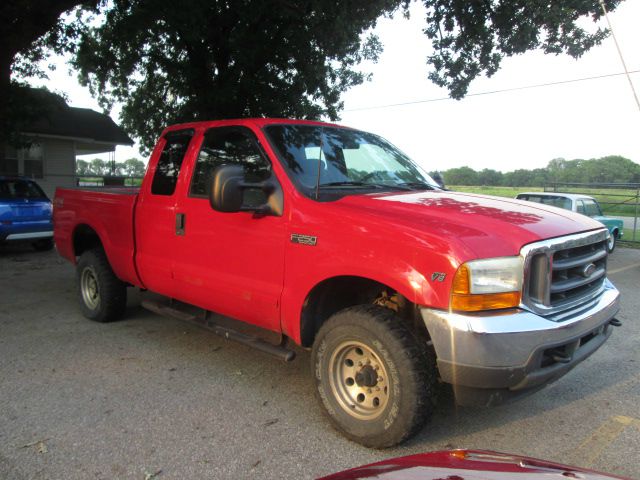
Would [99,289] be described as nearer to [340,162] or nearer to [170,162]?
[170,162]

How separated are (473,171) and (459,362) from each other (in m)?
14.5

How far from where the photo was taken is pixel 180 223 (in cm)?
432

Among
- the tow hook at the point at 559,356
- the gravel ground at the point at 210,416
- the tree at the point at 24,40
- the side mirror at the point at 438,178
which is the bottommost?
the gravel ground at the point at 210,416

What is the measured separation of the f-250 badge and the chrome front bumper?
86 centimetres

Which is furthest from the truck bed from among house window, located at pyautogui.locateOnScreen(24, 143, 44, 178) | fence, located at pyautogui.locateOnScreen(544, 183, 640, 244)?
house window, located at pyautogui.locateOnScreen(24, 143, 44, 178)

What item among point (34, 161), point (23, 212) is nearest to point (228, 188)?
point (23, 212)

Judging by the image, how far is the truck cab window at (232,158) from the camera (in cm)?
375

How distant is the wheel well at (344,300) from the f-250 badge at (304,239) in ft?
0.86

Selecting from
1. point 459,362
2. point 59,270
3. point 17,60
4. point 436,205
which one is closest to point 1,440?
point 459,362

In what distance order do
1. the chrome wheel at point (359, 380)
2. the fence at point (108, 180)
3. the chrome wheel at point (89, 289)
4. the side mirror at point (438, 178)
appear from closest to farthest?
the chrome wheel at point (359, 380), the side mirror at point (438, 178), the chrome wheel at point (89, 289), the fence at point (108, 180)

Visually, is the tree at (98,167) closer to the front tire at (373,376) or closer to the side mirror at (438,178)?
the side mirror at (438,178)

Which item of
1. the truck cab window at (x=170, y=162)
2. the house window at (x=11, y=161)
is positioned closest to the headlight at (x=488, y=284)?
the truck cab window at (x=170, y=162)

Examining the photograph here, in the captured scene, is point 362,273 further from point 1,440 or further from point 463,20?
point 463,20

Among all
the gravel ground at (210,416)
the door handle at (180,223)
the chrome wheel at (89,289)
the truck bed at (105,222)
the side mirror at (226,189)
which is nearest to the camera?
the gravel ground at (210,416)
